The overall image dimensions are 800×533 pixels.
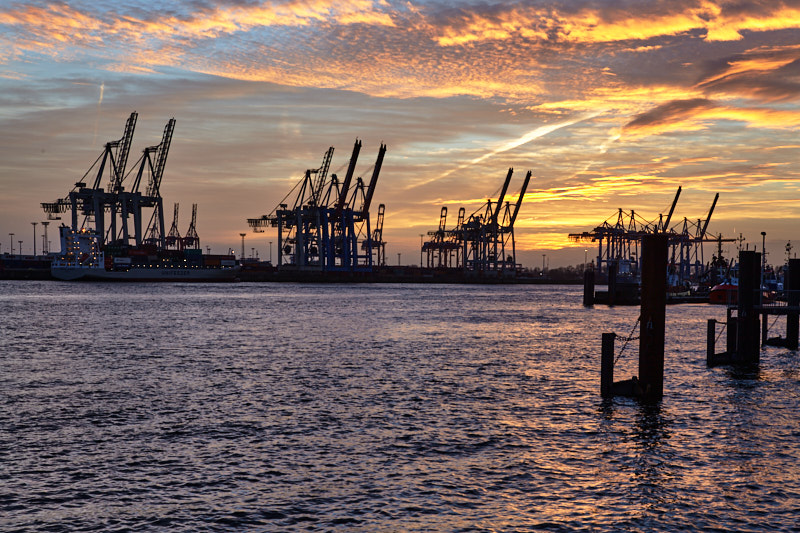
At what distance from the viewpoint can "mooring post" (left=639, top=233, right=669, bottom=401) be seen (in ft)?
61.5

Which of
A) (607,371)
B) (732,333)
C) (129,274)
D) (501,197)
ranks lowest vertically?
(607,371)

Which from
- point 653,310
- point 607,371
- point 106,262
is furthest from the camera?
point 106,262

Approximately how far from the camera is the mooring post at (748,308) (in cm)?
2741

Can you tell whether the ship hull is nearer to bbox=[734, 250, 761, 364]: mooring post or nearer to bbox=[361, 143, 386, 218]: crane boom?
bbox=[361, 143, 386, 218]: crane boom

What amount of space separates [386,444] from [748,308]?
61.2 ft

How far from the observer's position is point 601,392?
21.2 meters

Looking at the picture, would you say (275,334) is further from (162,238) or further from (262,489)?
(162,238)

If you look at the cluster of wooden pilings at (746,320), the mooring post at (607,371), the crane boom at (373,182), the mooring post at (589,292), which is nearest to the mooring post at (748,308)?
the cluster of wooden pilings at (746,320)

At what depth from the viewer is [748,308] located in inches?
1095

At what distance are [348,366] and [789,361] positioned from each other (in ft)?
63.1

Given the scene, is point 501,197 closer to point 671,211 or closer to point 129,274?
point 671,211

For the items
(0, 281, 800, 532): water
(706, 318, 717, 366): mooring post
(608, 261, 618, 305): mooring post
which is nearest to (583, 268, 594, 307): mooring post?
(608, 261, 618, 305): mooring post

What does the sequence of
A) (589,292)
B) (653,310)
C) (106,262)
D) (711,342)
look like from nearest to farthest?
(653,310)
(711,342)
(589,292)
(106,262)

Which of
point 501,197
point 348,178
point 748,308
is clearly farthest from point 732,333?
point 501,197
